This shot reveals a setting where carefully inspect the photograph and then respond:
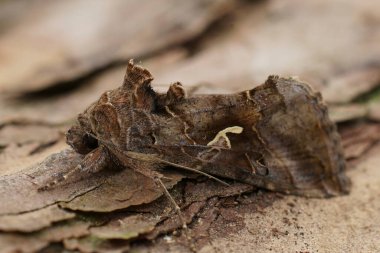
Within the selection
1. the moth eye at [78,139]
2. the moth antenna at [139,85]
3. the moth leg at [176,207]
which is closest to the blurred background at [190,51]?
the moth eye at [78,139]

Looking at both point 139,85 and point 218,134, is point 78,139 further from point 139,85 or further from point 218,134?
point 218,134

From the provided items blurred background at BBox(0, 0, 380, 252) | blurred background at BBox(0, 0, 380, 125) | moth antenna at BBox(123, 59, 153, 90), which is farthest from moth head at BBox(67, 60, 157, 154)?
blurred background at BBox(0, 0, 380, 125)

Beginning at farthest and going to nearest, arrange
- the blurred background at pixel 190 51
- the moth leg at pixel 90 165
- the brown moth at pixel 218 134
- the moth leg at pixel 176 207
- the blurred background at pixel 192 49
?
the blurred background at pixel 192 49 → the blurred background at pixel 190 51 → the brown moth at pixel 218 134 → the moth leg at pixel 90 165 → the moth leg at pixel 176 207

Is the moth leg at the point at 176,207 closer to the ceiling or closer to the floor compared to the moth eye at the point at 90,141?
closer to the floor

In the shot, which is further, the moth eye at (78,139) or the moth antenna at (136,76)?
the moth eye at (78,139)

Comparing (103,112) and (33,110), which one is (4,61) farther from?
(103,112)

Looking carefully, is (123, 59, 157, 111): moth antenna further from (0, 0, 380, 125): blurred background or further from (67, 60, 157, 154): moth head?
(0, 0, 380, 125): blurred background

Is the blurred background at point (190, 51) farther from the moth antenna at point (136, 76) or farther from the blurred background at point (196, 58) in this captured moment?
the moth antenna at point (136, 76)
